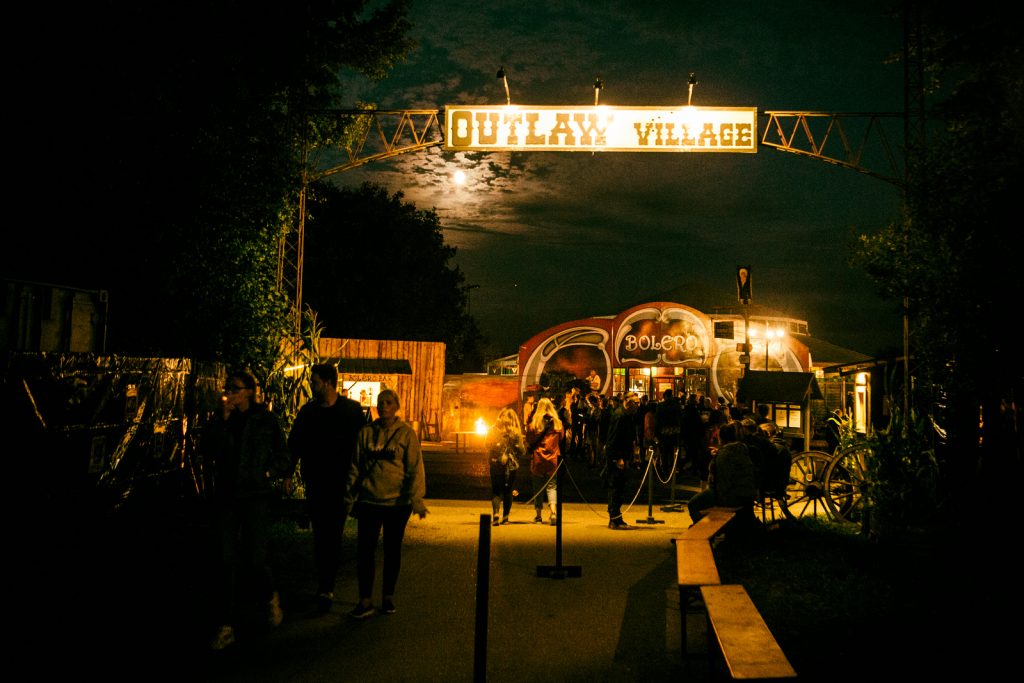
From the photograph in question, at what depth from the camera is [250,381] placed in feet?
20.6

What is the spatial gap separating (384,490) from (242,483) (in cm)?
111

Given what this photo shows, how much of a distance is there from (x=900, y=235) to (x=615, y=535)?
500cm

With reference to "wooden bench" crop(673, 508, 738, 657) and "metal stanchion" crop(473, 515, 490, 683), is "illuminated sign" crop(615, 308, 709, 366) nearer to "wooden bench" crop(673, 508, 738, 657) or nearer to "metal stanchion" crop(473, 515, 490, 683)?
"wooden bench" crop(673, 508, 738, 657)

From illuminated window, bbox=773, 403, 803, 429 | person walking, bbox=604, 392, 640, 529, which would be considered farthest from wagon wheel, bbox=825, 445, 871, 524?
illuminated window, bbox=773, 403, 803, 429

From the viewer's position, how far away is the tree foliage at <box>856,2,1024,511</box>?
7547 mm

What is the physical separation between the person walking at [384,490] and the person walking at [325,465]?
227 millimetres

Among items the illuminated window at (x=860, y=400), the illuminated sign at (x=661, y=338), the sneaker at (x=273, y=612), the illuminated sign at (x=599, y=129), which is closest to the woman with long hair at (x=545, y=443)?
the illuminated sign at (x=599, y=129)

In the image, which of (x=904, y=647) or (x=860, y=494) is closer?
(x=904, y=647)

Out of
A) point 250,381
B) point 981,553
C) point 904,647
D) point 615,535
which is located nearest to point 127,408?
point 250,381

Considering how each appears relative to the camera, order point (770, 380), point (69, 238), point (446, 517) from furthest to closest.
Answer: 1. point (770, 380)
2. point (446, 517)
3. point (69, 238)

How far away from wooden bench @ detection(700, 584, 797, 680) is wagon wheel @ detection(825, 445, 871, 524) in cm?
543

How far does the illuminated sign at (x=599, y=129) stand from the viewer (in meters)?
14.0

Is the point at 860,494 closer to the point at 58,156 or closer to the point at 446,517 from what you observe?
the point at 446,517

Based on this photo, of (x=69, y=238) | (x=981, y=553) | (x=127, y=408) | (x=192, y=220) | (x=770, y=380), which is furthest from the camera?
(x=770, y=380)
